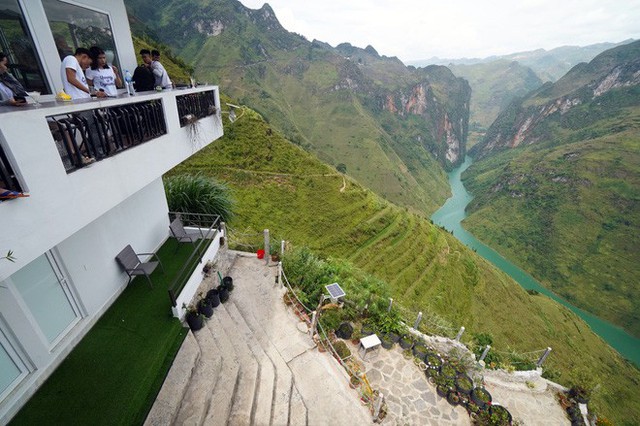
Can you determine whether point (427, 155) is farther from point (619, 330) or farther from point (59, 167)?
point (59, 167)

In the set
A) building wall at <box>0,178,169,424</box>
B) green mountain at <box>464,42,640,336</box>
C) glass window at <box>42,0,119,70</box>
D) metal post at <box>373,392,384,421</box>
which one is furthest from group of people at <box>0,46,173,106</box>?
green mountain at <box>464,42,640,336</box>

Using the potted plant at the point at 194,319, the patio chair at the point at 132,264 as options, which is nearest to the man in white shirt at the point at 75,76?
the patio chair at the point at 132,264

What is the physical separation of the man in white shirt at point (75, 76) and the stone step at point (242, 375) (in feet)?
20.0

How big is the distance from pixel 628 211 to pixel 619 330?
35703mm

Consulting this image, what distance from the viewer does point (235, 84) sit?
12019 cm

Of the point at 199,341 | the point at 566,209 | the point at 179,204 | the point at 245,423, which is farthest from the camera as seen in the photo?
the point at 566,209

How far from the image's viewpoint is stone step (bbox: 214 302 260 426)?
6.16 m

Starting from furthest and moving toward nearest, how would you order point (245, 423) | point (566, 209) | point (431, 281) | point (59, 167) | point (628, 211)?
point (566, 209), point (628, 211), point (431, 281), point (245, 423), point (59, 167)

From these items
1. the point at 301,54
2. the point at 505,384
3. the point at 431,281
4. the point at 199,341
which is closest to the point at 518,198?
the point at 431,281

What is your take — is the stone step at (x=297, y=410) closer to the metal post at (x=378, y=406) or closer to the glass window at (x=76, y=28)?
the metal post at (x=378, y=406)

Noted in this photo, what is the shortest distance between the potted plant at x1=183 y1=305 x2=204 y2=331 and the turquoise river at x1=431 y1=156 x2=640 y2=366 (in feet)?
261

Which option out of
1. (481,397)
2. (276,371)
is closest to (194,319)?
(276,371)

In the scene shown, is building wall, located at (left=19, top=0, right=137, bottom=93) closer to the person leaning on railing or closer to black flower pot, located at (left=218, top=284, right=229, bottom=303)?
the person leaning on railing

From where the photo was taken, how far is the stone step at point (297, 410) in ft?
21.1
